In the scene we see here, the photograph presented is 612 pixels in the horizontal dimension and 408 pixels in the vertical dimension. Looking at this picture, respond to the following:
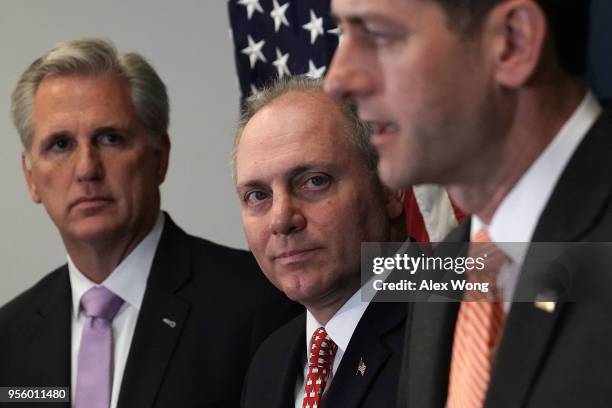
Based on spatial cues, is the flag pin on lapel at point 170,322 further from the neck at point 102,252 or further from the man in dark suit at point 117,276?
the neck at point 102,252

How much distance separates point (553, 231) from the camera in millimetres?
1352

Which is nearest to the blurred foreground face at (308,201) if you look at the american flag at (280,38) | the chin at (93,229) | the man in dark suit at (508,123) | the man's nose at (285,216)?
the man's nose at (285,216)

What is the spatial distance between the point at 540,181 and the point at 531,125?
0.07 m

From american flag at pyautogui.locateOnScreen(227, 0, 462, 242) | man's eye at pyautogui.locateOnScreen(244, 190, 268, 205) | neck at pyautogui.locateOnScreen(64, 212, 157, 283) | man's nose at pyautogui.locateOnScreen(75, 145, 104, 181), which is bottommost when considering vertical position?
man's eye at pyautogui.locateOnScreen(244, 190, 268, 205)

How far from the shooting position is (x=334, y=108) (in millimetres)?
2410

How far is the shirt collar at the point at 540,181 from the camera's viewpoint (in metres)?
1.37

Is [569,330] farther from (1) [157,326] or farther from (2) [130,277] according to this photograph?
(2) [130,277]

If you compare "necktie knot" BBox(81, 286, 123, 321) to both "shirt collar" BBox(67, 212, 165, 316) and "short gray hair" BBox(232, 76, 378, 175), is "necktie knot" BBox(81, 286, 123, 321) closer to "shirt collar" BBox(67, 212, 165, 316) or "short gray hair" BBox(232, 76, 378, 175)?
"shirt collar" BBox(67, 212, 165, 316)

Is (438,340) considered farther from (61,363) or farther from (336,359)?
(61,363)

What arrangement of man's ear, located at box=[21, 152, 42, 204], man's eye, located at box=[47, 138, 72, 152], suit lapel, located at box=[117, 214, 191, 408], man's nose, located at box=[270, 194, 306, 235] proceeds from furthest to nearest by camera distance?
man's ear, located at box=[21, 152, 42, 204]
man's eye, located at box=[47, 138, 72, 152]
suit lapel, located at box=[117, 214, 191, 408]
man's nose, located at box=[270, 194, 306, 235]

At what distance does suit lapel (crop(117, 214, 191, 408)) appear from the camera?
2898mm

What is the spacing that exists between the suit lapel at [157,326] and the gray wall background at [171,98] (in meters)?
1.63

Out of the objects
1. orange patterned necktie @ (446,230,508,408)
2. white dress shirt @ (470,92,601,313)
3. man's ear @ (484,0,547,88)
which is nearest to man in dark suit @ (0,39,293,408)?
orange patterned necktie @ (446,230,508,408)

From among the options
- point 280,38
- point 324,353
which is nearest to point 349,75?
point 324,353
